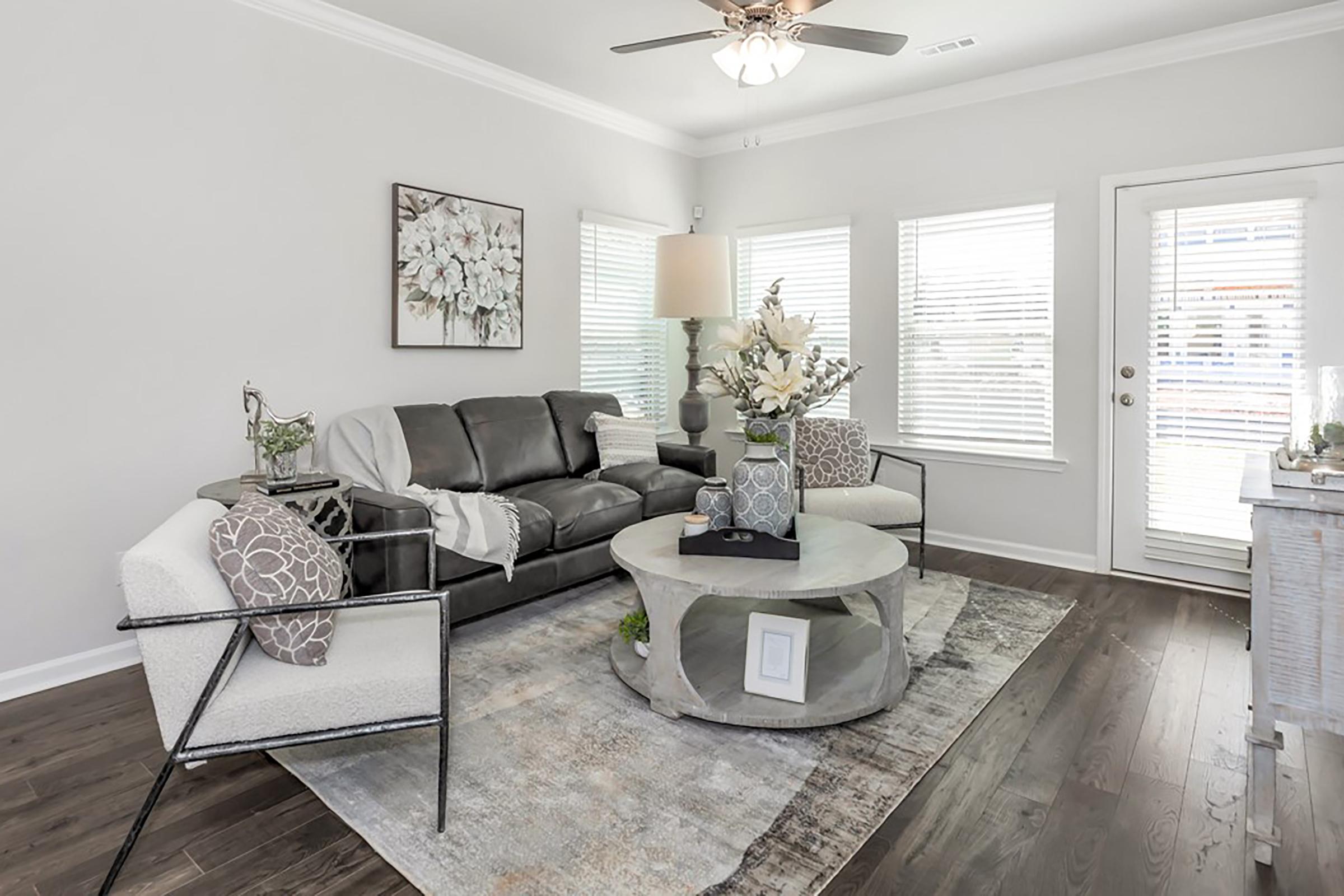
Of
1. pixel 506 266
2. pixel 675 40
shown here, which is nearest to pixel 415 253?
pixel 506 266

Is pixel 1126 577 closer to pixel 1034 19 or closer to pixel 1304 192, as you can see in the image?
pixel 1304 192

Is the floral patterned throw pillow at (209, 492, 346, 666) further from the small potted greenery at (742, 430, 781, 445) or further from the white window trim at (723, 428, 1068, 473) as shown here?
the white window trim at (723, 428, 1068, 473)

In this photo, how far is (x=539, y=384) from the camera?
194 inches

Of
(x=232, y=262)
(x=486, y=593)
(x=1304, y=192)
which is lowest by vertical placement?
(x=486, y=593)

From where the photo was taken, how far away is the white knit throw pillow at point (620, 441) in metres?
4.59

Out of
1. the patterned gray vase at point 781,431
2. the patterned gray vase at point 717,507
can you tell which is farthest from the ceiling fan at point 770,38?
the patterned gray vase at point 717,507

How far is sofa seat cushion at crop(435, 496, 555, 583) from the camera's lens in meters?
3.19

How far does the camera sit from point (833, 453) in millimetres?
4527

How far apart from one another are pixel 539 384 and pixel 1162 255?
3595 millimetres

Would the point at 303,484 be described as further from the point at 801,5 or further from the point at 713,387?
the point at 801,5

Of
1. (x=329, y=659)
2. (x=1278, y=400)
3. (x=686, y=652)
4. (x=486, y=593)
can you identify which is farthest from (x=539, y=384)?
(x=1278, y=400)

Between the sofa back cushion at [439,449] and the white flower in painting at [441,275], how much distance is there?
65cm

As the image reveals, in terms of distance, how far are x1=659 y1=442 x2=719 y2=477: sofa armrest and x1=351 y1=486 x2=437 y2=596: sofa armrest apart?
1873mm

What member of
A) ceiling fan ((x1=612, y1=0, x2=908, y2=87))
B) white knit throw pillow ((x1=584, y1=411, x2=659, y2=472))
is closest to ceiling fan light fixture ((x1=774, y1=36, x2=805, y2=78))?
ceiling fan ((x1=612, y1=0, x2=908, y2=87))
